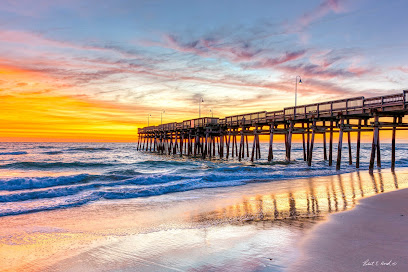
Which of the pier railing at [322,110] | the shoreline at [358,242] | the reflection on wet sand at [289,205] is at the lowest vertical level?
the reflection on wet sand at [289,205]

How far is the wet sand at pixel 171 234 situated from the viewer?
5.39 m

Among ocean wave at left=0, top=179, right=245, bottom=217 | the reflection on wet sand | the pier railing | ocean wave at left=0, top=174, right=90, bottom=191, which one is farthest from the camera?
the pier railing

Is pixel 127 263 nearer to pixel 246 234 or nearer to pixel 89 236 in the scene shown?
pixel 89 236

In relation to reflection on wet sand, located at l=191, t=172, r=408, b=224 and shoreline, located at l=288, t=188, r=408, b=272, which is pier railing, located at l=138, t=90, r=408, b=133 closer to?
reflection on wet sand, located at l=191, t=172, r=408, b=224

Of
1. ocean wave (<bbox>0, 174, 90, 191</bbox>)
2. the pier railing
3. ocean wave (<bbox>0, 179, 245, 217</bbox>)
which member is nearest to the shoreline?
ocean wave (<bbox>0, 179, 245, 217</bbox>)

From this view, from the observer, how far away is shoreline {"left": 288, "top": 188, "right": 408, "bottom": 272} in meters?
4.96

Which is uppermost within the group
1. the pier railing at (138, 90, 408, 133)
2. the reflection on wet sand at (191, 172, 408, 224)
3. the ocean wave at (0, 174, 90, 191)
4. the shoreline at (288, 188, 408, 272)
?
the pier railing at (138, 90, 408, 133)

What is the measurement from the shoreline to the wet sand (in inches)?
5.1

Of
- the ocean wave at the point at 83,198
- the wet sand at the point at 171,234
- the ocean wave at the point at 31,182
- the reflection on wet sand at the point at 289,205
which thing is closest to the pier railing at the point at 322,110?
the reflection on wet sand at the point at 289,205

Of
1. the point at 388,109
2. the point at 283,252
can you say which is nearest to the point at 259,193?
the point at 283,252

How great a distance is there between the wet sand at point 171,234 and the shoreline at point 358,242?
0.13 m

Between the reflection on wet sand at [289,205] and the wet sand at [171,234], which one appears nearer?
the wet sand at [171,234]

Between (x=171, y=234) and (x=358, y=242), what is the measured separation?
4.25 m

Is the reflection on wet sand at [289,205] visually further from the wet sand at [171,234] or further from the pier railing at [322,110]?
the pier railing at [322,110]
